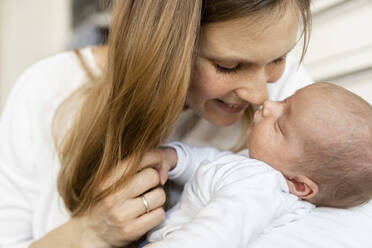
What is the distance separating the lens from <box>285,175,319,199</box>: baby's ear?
0.78 metres

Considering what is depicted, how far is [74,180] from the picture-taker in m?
0.95

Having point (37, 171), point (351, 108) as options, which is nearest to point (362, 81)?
point (351, 108)

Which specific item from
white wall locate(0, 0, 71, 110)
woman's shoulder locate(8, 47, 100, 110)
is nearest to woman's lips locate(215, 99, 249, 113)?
woman's shoulder locate(8, 47, 100, 110)

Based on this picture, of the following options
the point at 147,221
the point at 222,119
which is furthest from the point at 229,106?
the point at 147,221

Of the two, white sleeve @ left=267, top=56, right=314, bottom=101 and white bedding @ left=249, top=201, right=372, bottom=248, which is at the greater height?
white sleeve @ left=267, top=56, right=314, bottom=101

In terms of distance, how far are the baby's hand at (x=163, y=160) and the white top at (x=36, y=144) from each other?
0.73 ft

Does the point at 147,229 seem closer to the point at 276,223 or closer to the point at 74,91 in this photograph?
the point at 276,223

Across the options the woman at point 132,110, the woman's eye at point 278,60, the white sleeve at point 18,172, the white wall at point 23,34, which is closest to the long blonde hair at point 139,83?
the woman at point 132,110

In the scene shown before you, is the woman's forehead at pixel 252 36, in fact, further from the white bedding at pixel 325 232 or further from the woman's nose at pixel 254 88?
the white bedding at pixel 325 232

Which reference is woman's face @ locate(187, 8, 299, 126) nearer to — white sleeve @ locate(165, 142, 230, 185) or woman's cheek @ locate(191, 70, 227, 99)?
woman's cheek @ locate(191, 70, 227, 99)

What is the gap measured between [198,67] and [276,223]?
376 mm

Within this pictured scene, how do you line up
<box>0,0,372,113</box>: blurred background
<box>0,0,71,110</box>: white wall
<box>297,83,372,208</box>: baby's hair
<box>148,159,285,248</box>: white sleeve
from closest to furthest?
1. <box>148,159,285,248</box>: white sleeve
2. <box>297,83,372,208</box>: baby's hair
3. <box>0,0,372,113</box>: blurred background
4. <box>0,0,71,110</box>: white wall

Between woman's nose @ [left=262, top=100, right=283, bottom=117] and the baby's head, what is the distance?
0.03 meters

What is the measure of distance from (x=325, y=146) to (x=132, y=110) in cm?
41
